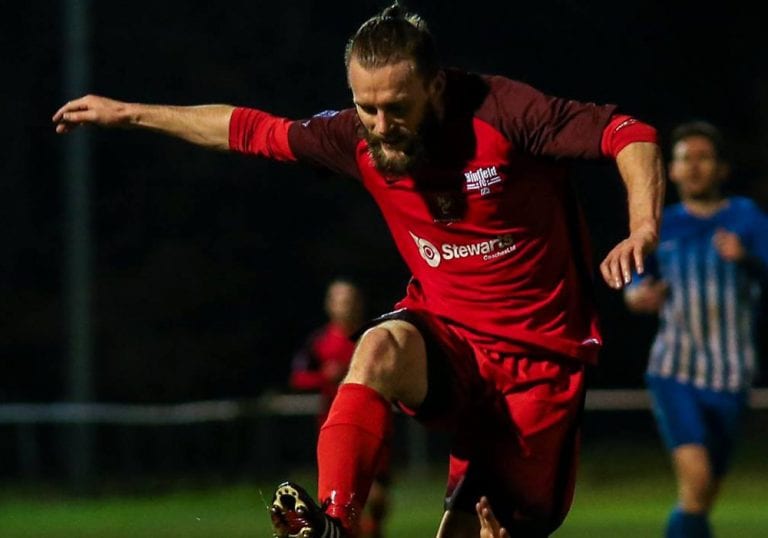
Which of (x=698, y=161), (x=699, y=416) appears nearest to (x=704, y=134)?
(x=698, y=161)

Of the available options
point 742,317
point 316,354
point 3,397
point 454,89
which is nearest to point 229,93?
point 3,397

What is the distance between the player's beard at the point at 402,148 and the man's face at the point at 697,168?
3673mm

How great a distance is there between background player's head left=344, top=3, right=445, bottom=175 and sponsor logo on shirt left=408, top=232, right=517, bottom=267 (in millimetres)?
311

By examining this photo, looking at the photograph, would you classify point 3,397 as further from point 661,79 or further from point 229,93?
point 661,79

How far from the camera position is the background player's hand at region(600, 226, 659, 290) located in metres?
4.56

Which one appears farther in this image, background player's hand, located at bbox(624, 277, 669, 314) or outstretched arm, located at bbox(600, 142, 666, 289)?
background player's hand, located at bbox(624, 277, 669, 314)

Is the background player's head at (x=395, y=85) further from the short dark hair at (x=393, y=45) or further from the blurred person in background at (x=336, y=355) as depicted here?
the blurred person in background at (x=336, y=355)

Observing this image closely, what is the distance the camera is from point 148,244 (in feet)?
69.7

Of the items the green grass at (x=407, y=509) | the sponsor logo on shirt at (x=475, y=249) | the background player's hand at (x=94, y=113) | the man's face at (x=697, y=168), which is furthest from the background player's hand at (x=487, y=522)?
the green grass at (x=407, y=509)

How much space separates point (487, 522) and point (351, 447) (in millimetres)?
696

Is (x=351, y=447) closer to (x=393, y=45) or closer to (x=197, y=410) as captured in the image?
(x=393, y=45)

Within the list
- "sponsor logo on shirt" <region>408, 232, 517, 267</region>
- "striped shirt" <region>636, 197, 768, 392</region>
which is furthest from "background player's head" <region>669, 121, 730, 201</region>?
"sponsor logo on shirt" <region>408, 232, 517, 267</region>

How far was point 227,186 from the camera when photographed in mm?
21828

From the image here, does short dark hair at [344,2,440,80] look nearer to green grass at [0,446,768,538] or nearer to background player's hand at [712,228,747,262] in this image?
background player's hand at [712,228,747,262]
